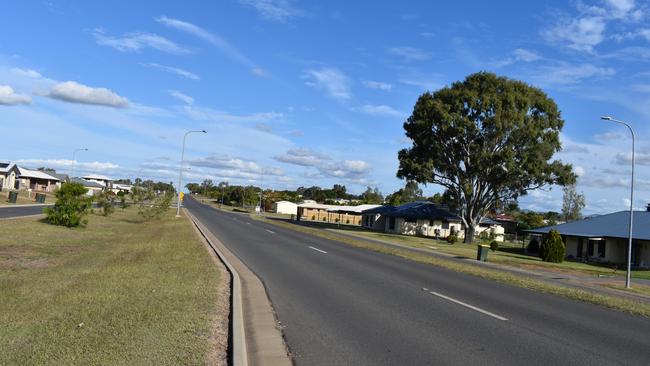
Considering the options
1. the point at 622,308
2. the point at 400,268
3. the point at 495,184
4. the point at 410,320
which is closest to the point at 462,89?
the point at 495,184

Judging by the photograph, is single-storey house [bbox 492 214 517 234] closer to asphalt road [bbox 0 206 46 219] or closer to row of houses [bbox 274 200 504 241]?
row of houses [bbox 274 200 504 241]

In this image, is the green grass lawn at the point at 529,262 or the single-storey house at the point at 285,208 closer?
the green grass lawn at the point at 529,262

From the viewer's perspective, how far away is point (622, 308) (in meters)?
12.6

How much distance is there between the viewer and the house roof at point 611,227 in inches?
1659

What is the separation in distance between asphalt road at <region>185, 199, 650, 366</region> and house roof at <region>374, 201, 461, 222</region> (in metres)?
53.9

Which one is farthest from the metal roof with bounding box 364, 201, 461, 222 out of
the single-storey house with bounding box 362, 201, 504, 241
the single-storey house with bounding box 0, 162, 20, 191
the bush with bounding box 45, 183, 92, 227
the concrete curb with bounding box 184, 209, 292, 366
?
the single-storey house with bounding box 0, 162, 20, 191

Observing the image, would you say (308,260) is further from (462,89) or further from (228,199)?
(228,199)

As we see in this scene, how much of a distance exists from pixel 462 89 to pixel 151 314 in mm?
50606

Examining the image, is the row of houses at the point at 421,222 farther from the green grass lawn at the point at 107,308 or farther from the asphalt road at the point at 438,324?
the green grass lawn at the point at 107,308

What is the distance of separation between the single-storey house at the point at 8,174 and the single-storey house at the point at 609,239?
80880 millimetres

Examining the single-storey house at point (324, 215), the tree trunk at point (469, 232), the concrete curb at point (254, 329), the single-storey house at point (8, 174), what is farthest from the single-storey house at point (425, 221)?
the single-storey house at point (8, 174)

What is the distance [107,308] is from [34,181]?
107806 mm

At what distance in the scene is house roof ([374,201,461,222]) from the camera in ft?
228

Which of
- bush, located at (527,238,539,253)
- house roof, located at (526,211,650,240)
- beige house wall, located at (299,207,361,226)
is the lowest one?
A: bush, located at (527,238,539,253)
